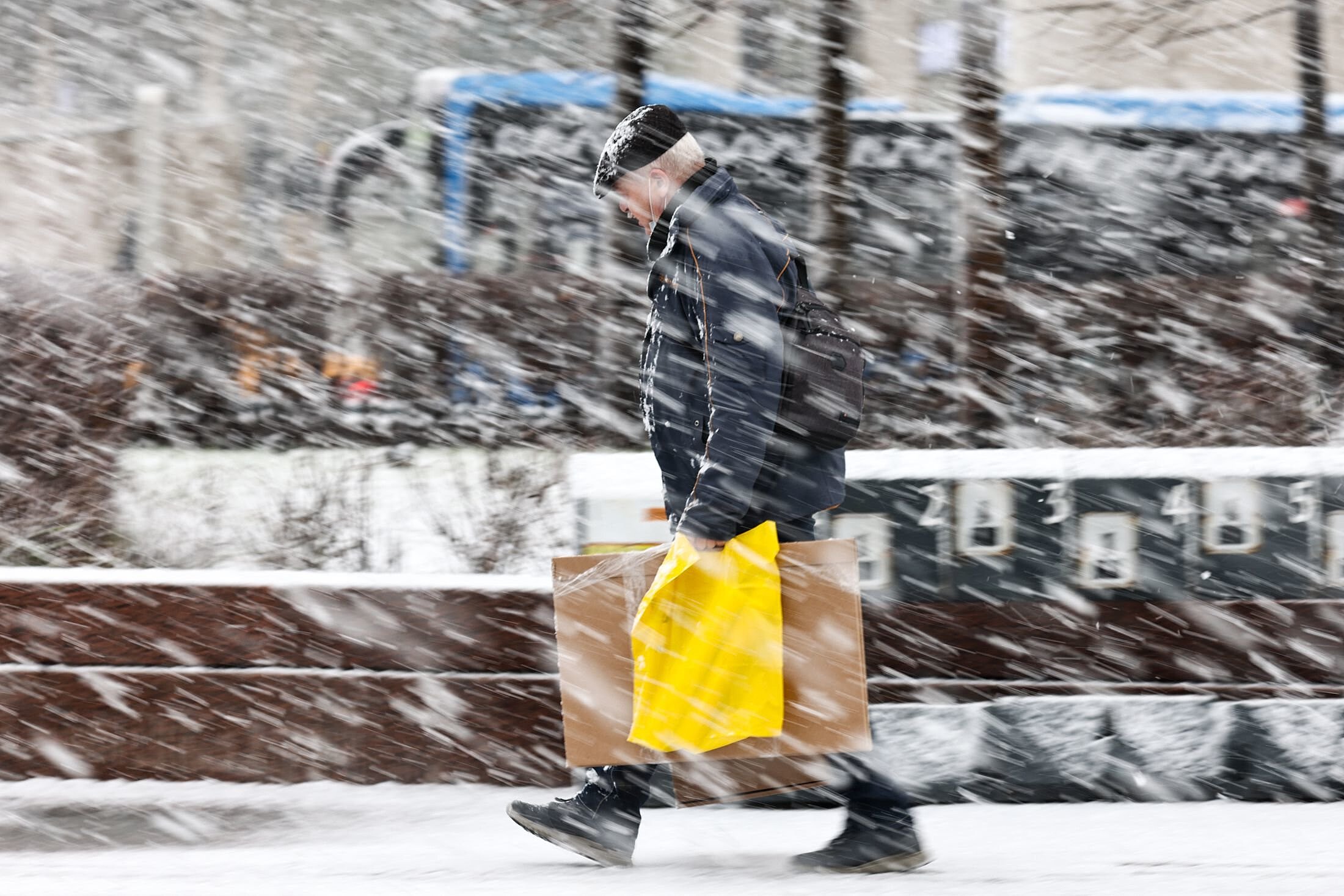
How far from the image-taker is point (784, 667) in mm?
3275

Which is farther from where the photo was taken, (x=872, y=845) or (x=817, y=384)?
(x=872, y=845)

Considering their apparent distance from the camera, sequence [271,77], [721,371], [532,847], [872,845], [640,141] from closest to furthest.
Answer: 1. [721,371]
2. [640,141]
3. [872,845]
4. [532,847]
5. [271,77]

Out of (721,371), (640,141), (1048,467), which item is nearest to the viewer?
(721,371)

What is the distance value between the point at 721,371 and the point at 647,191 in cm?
50

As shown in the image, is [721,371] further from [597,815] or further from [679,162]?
[597,815]

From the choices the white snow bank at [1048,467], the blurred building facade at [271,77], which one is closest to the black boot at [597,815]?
the white snow bank at [1048,467]

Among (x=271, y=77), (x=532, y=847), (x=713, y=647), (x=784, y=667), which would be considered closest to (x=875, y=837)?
(x=784, y=667)

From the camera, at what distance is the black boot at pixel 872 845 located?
3438 millimetres

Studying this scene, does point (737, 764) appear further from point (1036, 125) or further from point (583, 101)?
point (1036, 125)

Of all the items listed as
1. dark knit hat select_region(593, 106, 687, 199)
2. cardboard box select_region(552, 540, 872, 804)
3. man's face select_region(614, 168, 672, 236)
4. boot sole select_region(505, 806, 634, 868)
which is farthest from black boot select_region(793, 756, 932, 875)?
dark knit hat select_region(593, 106, 687, 199)

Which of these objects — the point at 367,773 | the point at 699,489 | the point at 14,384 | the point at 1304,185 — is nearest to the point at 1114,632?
the point at 699,489

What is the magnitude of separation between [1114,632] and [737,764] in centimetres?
146

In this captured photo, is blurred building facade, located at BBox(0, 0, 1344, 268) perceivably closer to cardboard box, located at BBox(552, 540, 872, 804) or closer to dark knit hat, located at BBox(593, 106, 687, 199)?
dark knit hat, located at BBox(593, 106, 687, 199)

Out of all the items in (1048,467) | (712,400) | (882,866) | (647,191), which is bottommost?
(882,866)
